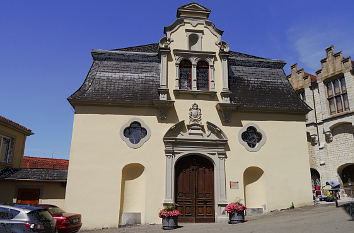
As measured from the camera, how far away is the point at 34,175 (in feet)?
50.1

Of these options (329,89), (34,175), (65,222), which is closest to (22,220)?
(65,222)

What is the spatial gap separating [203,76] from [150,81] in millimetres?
2882

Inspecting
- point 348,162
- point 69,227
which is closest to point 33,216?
point 69,227

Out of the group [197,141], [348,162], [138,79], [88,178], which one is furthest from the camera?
[348,162]

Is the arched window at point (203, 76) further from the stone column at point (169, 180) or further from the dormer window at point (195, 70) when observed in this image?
the stone column at point (169, 180)

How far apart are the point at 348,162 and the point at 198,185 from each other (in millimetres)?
14206

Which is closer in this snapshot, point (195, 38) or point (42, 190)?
point (42, 190)

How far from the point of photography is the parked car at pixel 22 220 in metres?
8.38

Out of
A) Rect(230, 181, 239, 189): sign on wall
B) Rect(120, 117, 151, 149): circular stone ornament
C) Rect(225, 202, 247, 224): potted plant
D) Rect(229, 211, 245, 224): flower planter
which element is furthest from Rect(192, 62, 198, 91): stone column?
Rect(229, 211, 245, 224): flower planter

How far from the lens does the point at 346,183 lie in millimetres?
22859

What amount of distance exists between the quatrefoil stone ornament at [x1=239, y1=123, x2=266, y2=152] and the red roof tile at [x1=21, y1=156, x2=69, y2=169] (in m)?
18.4

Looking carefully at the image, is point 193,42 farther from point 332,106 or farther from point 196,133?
point 332,106

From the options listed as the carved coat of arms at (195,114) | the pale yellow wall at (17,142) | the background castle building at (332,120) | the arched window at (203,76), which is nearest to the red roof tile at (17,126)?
the pale yellow wall at (17,142)

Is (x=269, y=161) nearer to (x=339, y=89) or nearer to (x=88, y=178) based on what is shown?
(x=88, y=178)
